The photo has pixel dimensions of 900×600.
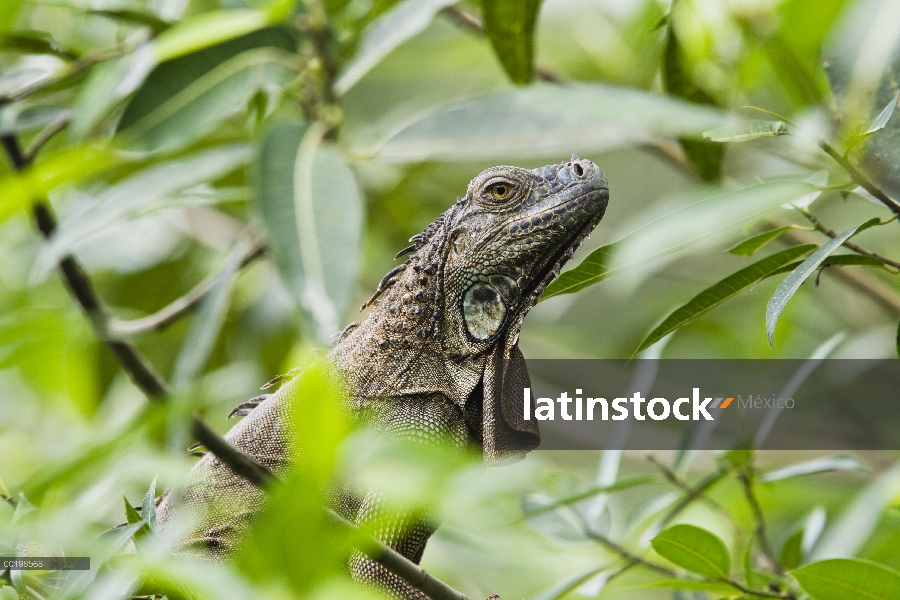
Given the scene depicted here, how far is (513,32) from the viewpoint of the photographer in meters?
2.32

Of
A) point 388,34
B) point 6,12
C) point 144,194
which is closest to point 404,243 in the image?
point 388,34

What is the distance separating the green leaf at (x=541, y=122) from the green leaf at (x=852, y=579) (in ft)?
3.08

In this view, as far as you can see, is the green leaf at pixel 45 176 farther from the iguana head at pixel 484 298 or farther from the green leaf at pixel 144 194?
the iguana head at pixel 484 298

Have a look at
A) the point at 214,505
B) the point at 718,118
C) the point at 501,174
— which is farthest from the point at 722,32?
the point at 214,505

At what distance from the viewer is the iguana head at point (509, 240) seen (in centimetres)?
180

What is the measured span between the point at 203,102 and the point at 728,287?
5.02 feet

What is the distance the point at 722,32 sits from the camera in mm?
3025

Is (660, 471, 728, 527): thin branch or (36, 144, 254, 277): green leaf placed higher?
(36, 144, 254, 277): green leaf

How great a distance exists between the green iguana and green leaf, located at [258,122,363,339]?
187 mm

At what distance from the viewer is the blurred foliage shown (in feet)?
4.39

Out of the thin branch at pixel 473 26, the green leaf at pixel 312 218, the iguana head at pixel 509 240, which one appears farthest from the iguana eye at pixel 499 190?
the thin branch at pixel 473 26

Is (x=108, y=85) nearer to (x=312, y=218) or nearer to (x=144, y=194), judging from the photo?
(x=144, y=194)

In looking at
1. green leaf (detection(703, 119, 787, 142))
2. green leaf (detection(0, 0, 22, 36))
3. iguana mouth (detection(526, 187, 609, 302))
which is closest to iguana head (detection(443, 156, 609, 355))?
iguana mouth (detection(526, 187, 609, 302))

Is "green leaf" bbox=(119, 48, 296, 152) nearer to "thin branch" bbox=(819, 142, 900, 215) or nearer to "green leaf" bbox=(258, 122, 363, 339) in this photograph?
"green leaf" bbox=(258, 122, 363, 339)
